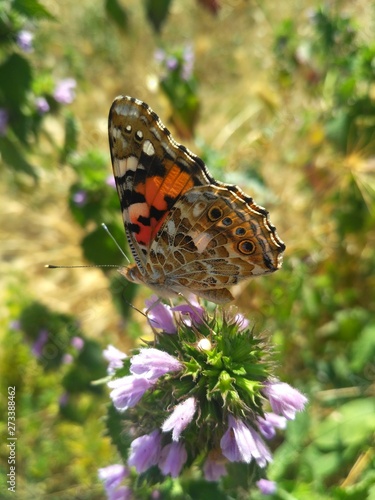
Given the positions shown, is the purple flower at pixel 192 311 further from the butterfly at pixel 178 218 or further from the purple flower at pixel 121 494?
the purple flower at pixel 121 494

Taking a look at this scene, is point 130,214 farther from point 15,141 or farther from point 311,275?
point 311,275

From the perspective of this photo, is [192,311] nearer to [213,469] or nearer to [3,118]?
[213,469]

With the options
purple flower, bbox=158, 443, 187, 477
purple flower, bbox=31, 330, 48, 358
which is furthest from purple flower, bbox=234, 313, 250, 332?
purple flower, bbox=31, 330, 48, 358

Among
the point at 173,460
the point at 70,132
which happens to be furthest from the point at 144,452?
the point at 70,132

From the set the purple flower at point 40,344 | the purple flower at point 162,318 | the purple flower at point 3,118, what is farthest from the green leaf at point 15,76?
the purple flower at point 162,318

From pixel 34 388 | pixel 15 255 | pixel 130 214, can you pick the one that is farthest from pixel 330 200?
pixel 15 255

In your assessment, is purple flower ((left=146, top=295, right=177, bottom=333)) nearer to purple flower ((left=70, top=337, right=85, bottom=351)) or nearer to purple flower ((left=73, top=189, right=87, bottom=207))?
purple flower ((left=73, top=189, right=87, bottom=207))

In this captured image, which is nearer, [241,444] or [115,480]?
[241,444]
